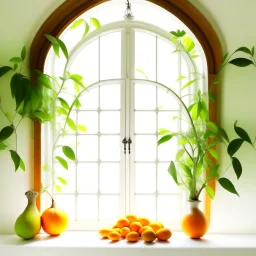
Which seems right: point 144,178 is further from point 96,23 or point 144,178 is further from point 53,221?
point 96,23

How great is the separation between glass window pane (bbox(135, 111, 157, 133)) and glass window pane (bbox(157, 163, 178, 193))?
0.28 meters

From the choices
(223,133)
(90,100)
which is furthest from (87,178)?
(223,133)

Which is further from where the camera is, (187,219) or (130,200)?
(130,200)

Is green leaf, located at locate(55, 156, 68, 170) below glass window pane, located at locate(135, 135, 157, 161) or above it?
below

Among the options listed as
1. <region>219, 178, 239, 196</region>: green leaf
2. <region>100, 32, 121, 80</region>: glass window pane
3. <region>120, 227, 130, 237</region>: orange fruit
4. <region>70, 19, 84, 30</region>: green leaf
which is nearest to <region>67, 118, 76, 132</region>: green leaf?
<region>100, 32, 121, 80</region>: glass window pane

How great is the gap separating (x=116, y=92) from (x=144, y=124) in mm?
323

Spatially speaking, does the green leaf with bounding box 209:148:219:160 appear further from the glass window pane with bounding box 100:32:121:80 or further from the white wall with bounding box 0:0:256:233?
the glass window pane with bounding box 100:32:121:80

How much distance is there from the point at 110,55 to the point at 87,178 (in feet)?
3.14

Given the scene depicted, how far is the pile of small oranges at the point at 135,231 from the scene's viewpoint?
2689 millimetres

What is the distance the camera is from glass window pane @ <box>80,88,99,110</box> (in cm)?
313

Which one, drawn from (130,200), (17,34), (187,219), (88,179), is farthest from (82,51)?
(187,219)

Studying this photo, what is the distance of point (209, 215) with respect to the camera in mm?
2873

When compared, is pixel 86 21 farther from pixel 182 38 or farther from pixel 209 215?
pixel 209 215

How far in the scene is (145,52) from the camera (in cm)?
315
